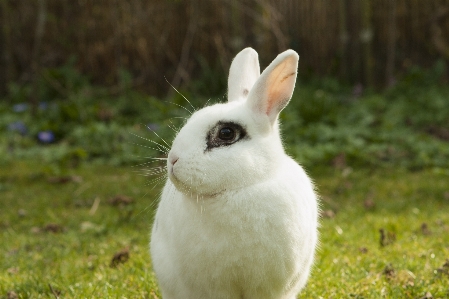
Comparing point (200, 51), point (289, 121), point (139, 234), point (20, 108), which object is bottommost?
point (200, 51)

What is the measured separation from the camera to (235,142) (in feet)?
7.69

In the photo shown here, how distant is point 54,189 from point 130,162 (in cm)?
114

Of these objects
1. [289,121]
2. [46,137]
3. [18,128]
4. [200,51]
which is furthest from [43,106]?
[289,121]

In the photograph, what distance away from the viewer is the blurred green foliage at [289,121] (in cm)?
686

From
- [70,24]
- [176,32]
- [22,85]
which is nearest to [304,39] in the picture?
[176,32]

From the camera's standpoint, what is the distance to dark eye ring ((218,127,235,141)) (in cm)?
234

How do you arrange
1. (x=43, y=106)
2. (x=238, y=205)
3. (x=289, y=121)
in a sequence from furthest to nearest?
(x=43, y=106)
(x=289, y=121)
(x=238, y=205)

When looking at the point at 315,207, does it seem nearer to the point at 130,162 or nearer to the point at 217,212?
the point at 217,212

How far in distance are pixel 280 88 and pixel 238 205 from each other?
51 cm

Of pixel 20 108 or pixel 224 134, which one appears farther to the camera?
pixel 20 108

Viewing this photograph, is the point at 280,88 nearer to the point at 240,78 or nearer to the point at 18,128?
the point at 240,78

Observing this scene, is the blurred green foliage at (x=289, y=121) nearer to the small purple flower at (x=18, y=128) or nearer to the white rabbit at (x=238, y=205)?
the small purple flower at (x=18, y=128)

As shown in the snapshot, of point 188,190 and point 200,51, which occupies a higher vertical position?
point 188,190

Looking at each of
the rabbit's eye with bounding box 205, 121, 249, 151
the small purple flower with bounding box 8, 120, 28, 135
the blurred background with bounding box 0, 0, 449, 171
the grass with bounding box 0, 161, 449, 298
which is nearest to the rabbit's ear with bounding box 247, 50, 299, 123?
the rabbit's eye with bounding box 205, 121, 249, 151
